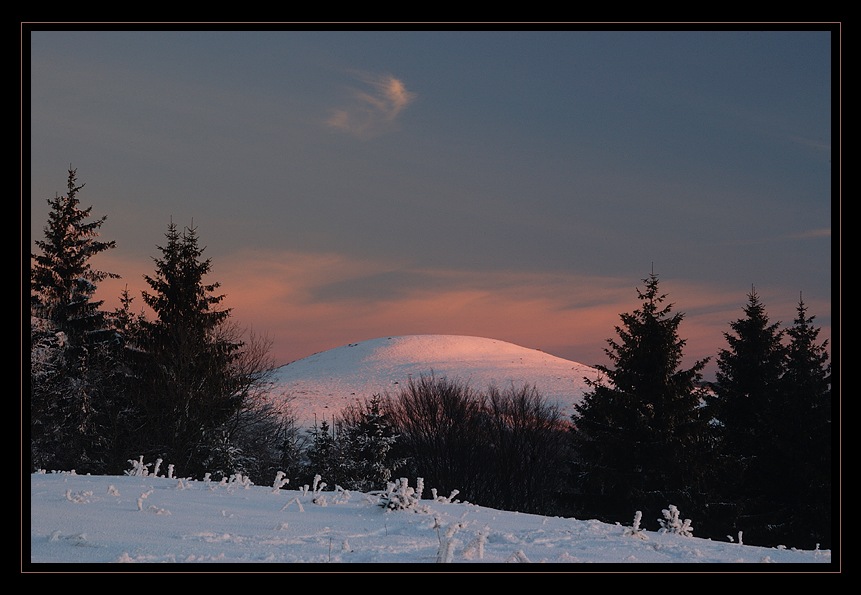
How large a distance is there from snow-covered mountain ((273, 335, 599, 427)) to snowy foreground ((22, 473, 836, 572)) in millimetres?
54788

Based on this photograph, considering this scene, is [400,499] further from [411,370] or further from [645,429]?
[411,370]

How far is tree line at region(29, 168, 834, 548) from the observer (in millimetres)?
28375

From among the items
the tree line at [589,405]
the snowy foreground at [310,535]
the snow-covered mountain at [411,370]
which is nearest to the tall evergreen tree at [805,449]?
the tree line at [589,405]

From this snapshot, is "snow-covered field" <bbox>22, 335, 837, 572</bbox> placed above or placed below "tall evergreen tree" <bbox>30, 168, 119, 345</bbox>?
below

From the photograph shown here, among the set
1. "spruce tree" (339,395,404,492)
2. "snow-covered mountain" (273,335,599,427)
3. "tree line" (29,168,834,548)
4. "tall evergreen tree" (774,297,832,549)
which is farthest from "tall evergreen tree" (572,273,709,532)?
"snow-covered mountain" (273,335,599,427)

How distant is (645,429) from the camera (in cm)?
2856

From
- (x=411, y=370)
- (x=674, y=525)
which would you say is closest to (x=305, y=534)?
(x=674, y=525)

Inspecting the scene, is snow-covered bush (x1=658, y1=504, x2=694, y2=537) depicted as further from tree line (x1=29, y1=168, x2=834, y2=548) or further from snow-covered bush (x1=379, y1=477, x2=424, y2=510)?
tree line (x1=29, y1=168, x2=834, y2=548)

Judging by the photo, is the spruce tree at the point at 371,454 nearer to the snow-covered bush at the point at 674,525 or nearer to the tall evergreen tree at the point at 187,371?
the tall evergreen tree at the point at 187,371

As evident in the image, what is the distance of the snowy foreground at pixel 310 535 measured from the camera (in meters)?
5.90

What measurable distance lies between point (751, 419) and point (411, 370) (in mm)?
51438
